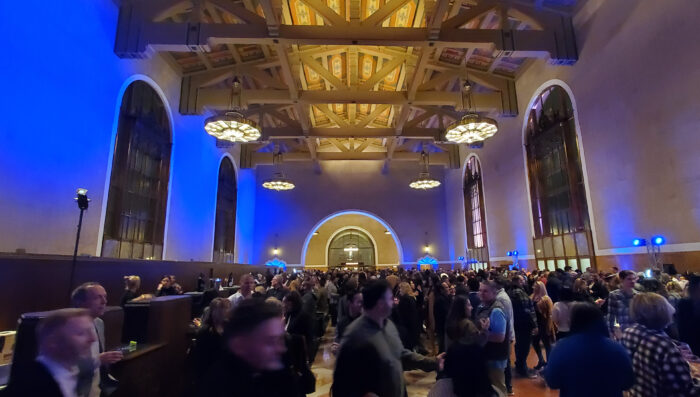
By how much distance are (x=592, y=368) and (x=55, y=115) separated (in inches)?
325

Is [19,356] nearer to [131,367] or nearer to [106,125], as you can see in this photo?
[131,367]

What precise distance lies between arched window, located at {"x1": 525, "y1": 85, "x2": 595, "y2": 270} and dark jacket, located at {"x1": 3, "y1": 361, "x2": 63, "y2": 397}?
33.9 ft

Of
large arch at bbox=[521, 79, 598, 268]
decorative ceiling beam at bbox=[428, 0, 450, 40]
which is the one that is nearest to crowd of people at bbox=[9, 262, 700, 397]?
decorative ceiling beam at bbox=[428, 0, 450, 40]

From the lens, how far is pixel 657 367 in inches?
70.9

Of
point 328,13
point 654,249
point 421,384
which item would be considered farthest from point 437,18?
point 421,384

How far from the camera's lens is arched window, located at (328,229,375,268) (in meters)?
25.8

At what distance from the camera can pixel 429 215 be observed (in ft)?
70.4

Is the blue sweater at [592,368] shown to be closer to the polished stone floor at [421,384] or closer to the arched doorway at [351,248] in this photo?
the polished stone floor at [421,384]

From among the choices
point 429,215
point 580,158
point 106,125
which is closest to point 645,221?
point 580,158

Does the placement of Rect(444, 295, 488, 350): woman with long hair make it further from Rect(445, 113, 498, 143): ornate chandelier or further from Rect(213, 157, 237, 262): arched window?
Rect(213, 157, 237, 262): arched window

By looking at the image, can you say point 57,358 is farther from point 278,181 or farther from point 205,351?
point 278,181

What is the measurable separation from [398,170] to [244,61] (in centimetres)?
1216

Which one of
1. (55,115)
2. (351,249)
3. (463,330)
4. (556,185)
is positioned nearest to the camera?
(463,330)

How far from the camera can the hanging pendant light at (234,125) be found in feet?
29.1
